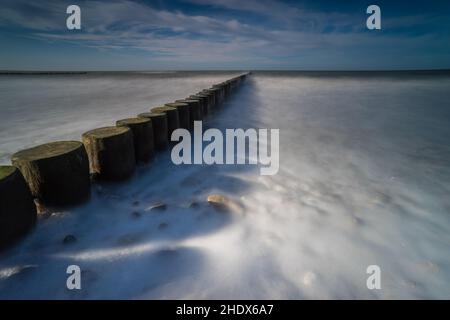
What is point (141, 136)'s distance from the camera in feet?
9.64

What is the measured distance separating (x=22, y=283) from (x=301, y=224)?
6.68ft

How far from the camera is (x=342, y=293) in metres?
1.51

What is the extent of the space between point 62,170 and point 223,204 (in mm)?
1402

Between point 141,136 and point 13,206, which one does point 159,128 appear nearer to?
point 141,136

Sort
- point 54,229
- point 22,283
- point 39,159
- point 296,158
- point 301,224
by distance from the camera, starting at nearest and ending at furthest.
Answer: point 22,283 → point 39,159 → point 54,229 → point 301,224 → point 296,158

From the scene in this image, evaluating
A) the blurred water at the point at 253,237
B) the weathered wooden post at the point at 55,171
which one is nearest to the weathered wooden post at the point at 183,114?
the blurred water at the point at 253,237

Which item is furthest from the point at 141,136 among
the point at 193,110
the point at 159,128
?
the point at 193,110

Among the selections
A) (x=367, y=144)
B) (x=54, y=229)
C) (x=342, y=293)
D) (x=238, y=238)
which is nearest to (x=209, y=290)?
(x=238, y=238)

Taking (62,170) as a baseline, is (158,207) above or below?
below

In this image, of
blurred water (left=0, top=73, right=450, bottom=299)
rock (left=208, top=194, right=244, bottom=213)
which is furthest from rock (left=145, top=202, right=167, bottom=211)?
rock (left=208, top=194, right=244, bottom=213)

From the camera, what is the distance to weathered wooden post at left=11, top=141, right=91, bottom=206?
72.5 inches

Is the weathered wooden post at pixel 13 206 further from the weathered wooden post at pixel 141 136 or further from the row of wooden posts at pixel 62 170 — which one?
the weathered wooden post at pixel 141 136

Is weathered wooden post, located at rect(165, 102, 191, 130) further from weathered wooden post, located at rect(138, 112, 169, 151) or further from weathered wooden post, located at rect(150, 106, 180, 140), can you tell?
weathered wooden post, located at rect(138, 112, 169, 151)
